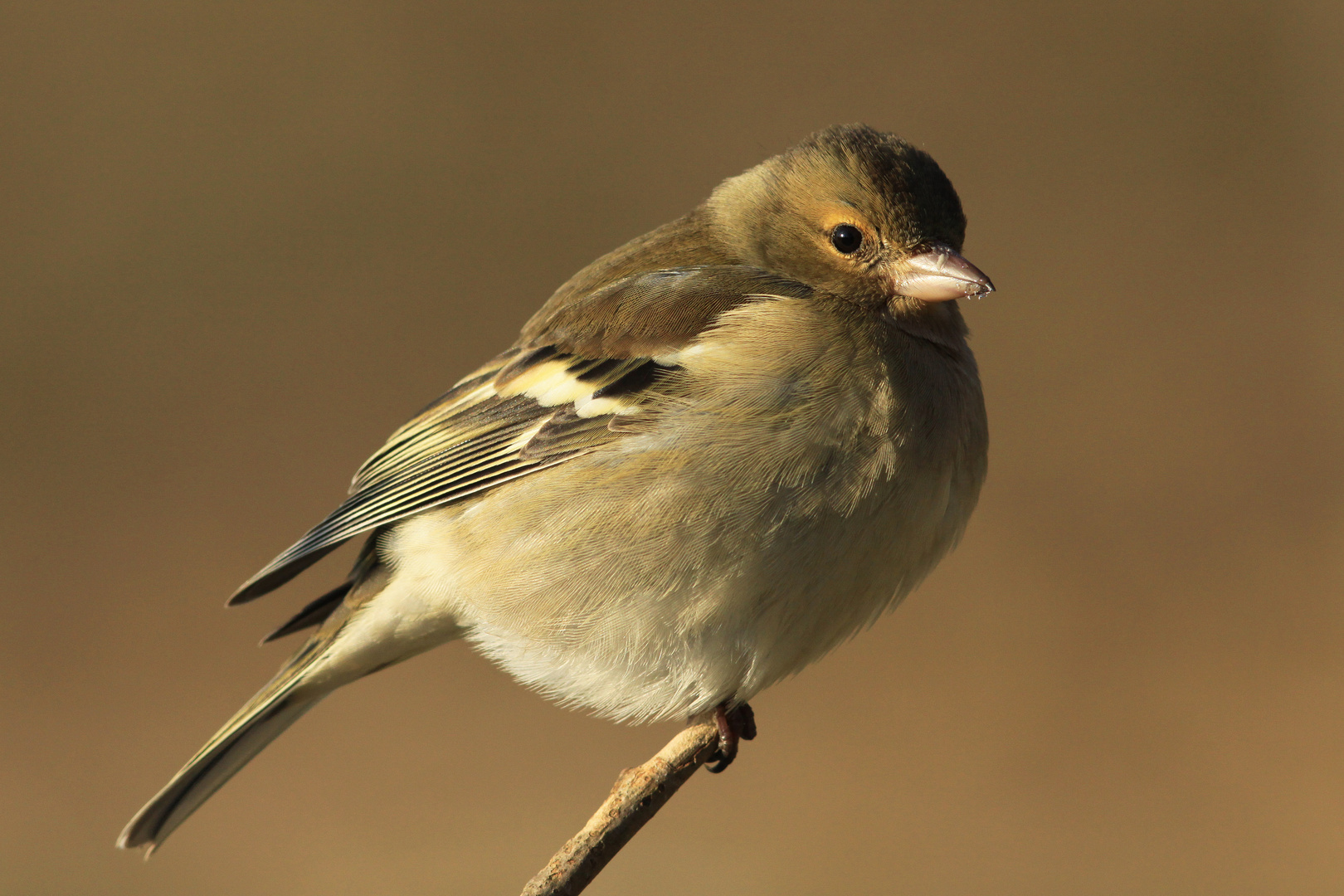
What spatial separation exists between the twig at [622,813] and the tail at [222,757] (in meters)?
1.21

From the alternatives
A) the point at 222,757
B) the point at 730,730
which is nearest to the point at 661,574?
the point at 730,730

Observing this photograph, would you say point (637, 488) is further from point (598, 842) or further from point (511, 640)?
point (598, 842)

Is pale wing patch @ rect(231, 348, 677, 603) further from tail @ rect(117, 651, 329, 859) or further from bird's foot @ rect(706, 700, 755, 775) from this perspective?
bird's foot @ rect(706, 700, 755, 775)

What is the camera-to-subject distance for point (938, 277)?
2.94m

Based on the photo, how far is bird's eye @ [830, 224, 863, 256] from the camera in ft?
10.2

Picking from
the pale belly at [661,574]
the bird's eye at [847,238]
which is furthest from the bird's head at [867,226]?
the pale belly at [661,574]

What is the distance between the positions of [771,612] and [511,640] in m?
0.73

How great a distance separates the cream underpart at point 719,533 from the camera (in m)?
2.67

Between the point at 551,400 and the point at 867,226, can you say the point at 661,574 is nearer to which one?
the point at 551,400

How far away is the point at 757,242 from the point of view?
10.8ft

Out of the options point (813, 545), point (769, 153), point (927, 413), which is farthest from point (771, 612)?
point (769, 153)

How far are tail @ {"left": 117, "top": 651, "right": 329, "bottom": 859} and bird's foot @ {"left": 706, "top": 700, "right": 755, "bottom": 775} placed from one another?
113 cm

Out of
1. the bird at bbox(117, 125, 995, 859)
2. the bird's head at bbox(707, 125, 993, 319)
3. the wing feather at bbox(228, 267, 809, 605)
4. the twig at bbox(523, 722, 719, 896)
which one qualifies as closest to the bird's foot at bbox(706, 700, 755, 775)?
the bird at bbox(117, 125, 995, 859)

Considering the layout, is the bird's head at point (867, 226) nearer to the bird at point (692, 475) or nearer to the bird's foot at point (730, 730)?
the bird at point (692, 475)
